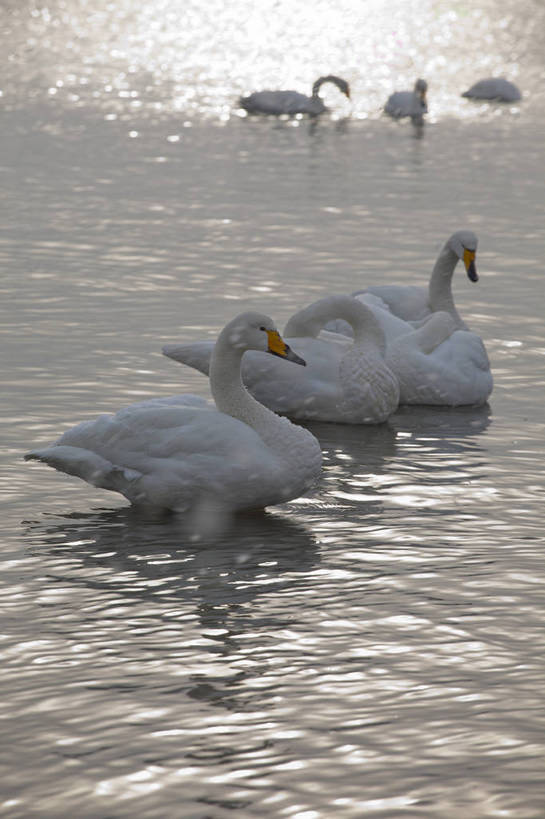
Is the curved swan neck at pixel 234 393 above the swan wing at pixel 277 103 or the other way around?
the other way around

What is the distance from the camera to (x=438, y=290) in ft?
51.0

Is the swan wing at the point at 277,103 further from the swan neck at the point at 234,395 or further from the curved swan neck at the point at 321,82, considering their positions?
the swan neck at the point at 234,395

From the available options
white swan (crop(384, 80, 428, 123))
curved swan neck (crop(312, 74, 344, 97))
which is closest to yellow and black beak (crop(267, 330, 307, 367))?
white swan (crop(384, 80, 428, 123))

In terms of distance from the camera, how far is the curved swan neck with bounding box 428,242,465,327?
610 inches

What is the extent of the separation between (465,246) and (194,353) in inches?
148

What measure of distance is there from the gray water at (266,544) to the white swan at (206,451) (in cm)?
29

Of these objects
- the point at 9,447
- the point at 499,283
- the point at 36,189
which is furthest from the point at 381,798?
the point at 36,189

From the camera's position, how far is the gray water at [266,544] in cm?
693

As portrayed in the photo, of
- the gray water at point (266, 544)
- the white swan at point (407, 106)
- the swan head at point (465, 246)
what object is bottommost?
the gray water at point (266, 544)

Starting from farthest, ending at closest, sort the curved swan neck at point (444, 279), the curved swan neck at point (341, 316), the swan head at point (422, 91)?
the swan head at point (422, 91), the curved swan neck at point (444, 279), the curved swan neck at point (341, 316)

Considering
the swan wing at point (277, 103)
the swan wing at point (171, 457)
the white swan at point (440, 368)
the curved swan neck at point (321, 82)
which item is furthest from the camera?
the curved swan neck at point (321, 82)

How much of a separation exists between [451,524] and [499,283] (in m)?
8.77

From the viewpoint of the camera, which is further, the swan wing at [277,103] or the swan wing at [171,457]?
the swan wing at [277,103]

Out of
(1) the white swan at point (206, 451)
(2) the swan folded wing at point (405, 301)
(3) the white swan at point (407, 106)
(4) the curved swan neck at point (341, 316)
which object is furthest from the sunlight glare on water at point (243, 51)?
(1) the white swan at point (206, 451)
